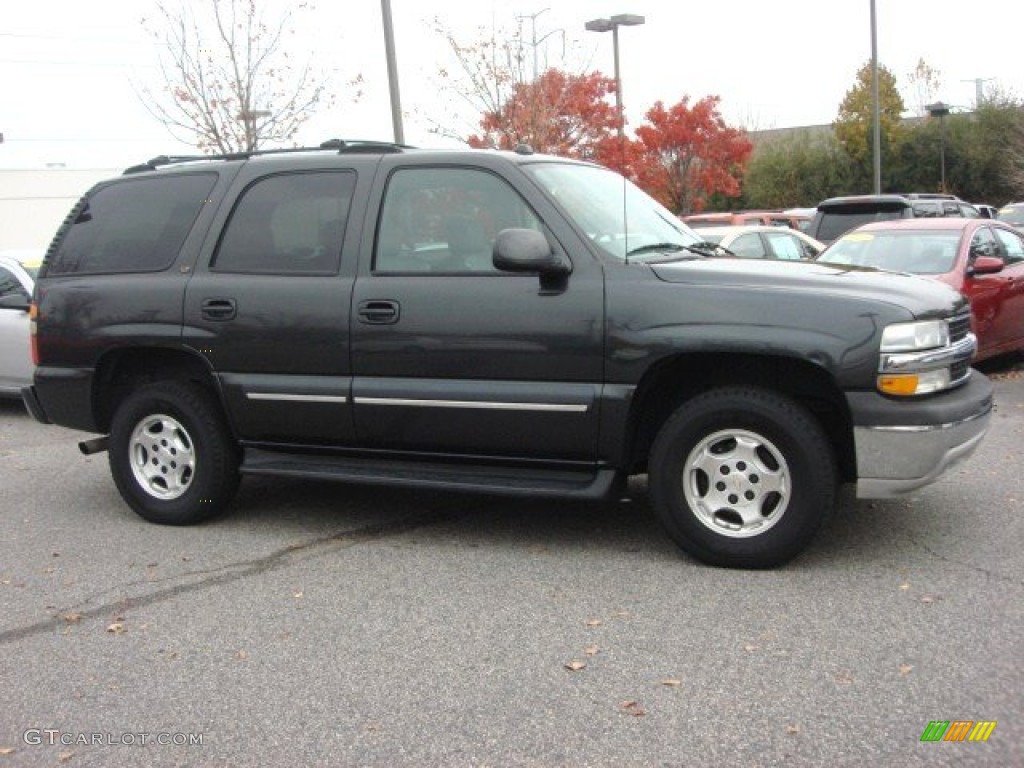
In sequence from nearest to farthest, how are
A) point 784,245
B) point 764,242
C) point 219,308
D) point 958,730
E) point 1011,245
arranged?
point 958,730, point 219,308, point 1011,245, point 764,242, point 784,245

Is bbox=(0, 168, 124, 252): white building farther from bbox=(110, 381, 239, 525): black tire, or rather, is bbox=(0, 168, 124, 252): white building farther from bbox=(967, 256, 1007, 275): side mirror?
bbox=(110, 381, 239, 525): black tire

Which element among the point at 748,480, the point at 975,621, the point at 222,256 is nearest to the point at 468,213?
the point at 222,256

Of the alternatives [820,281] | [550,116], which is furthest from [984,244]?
[550,116]

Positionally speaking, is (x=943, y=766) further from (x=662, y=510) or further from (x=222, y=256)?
(x=222, y=256)

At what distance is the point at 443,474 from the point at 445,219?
1274 mm

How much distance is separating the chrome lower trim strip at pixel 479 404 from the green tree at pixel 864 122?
43.3 metres

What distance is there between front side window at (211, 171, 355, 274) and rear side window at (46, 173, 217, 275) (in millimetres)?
313

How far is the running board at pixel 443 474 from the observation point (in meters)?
5.15

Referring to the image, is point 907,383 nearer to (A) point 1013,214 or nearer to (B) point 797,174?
(A) point 1013,214

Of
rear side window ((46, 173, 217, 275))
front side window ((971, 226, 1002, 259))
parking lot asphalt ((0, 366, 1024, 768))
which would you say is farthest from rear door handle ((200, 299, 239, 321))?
front side window ((971, 226, 1002, 259))

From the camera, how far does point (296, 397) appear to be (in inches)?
223

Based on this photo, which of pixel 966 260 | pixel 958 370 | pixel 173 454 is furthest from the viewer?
pixel 966 260

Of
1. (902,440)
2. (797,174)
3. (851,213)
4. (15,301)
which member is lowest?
(902,440)

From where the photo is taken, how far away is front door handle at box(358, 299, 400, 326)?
5.42 metres
